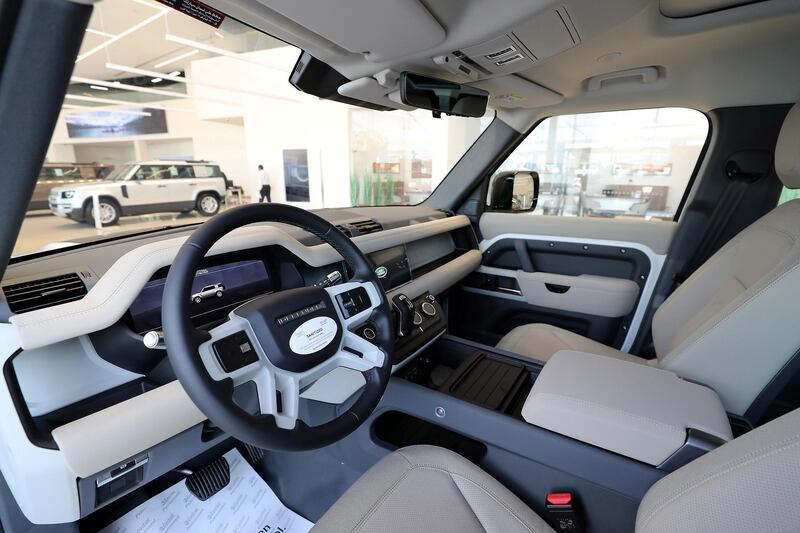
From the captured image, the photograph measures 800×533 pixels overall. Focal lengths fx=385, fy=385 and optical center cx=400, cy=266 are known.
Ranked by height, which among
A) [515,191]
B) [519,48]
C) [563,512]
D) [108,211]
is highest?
[519,48]

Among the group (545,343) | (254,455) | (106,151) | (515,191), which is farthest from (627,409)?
(106,151)

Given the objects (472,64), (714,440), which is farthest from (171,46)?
(714,440)

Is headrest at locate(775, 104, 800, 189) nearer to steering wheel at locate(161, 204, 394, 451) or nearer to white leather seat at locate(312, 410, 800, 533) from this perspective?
white leather seat at locate(312, 410, 800, 533)

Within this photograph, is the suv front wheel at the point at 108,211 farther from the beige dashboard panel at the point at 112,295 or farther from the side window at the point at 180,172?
the beige dashboard panel at the point at 112,295

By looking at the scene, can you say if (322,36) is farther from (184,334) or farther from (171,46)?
(171,46)

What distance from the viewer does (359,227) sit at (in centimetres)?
167

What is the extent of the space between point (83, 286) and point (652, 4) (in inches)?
66.8

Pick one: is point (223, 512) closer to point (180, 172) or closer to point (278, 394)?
point (278, 394)

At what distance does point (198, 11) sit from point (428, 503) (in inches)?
47.4

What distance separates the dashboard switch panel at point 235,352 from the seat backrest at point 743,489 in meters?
0.81

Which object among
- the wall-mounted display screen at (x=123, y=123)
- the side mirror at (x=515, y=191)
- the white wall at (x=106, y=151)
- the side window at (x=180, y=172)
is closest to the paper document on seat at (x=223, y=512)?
the side mirror at (x=515, y=191)

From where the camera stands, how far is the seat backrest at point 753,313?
0.99 meters

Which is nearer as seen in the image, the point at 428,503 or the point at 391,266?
the point at 428,503

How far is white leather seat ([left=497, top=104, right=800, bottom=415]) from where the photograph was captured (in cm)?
99
